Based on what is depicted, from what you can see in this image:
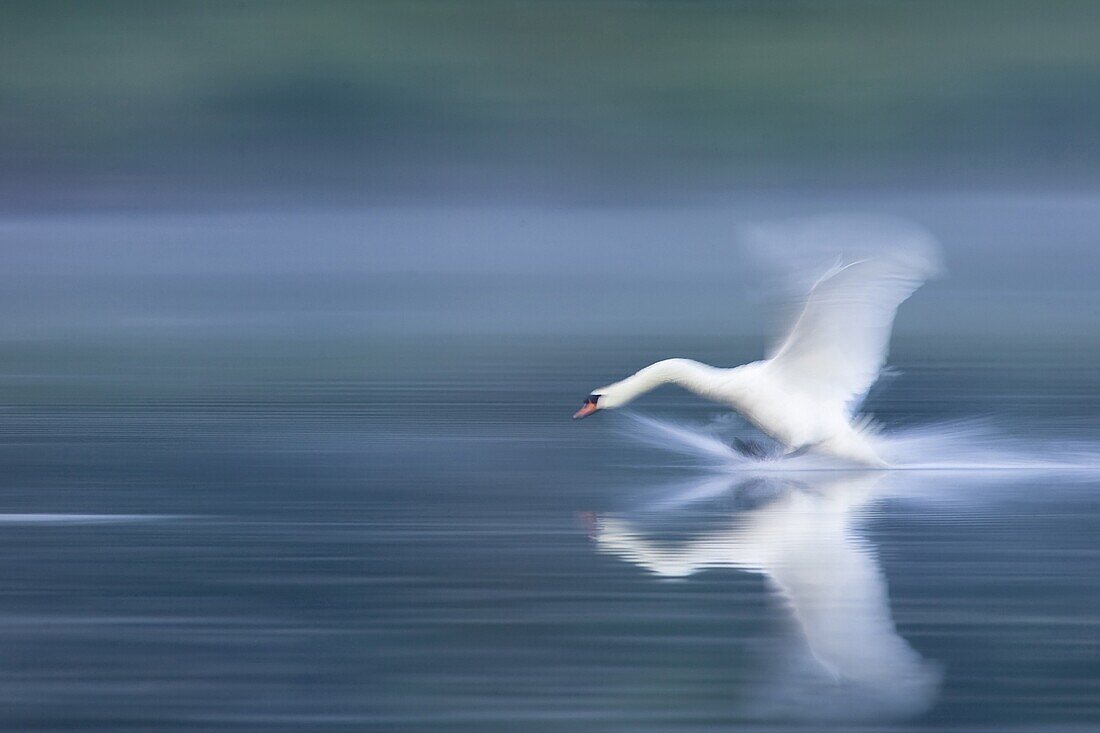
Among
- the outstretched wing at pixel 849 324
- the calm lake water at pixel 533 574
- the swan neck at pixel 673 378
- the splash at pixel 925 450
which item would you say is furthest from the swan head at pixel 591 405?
the outstretched wing at pixel 849 324

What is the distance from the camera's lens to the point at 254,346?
907 inches

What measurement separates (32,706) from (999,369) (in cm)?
1365

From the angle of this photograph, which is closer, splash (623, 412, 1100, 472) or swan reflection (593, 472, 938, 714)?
swan reflection (593, 472, 938, 714)

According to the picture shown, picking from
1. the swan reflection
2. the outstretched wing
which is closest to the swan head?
the outstretched wing

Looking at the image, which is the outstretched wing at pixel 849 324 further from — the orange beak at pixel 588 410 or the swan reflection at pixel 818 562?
the orange beak at pixel 588 410

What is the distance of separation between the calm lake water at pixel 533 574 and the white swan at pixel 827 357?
0.92ft

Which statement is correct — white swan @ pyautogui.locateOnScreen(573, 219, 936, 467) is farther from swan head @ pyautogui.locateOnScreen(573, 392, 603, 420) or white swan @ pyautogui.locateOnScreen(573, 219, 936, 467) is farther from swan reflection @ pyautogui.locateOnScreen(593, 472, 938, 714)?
swan reflection @ pyautogui.locateOnScreen(593, 472, 938, 714)

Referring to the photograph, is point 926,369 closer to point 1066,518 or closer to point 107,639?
point 1066,518

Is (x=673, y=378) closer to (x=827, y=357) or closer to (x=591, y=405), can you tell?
(x=591, y=405)

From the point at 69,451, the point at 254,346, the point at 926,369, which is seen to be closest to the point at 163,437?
the point at 69,451

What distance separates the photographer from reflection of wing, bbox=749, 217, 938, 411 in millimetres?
11375

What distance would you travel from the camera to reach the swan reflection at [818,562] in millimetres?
6500

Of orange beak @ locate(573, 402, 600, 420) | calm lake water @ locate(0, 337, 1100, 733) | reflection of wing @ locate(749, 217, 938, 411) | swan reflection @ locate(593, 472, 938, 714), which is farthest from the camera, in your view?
orange beak @ locate(573, 402, 600, 420)

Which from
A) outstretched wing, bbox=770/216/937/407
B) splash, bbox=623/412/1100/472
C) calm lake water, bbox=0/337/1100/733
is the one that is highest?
outstretched wing, bbox=770/216/937/407
